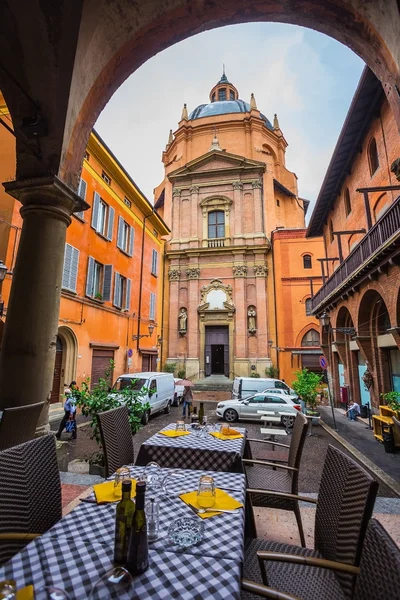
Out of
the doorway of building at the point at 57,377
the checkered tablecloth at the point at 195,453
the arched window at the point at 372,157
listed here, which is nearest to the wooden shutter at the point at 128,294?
the doorway of building at the point at 57,377

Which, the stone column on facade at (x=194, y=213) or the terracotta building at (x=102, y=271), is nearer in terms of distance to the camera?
the terracotta building at (x=102, y=271)

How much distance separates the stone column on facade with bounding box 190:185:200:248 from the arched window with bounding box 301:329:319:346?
417 inches

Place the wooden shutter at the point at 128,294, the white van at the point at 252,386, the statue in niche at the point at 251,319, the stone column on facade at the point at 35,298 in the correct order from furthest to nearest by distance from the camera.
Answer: the statue in niche at the point at 251,319 < the wooden shutter at the point at 128,294 < the white van at the point at 252,386 < the stone column on facade at the point at 35,298

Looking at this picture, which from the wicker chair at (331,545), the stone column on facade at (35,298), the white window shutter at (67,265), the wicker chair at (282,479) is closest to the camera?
the wicker chair at (331,545)

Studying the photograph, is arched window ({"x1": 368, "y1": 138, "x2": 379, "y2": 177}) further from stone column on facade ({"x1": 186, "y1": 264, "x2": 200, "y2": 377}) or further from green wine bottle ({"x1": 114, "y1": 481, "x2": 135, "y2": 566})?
stone column on facade ({"x1": 186, "y1": 264, "x2": 200, "y2": 377})

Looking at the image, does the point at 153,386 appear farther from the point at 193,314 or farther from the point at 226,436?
the point at 193,314

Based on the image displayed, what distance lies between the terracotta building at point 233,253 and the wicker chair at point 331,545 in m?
19.4

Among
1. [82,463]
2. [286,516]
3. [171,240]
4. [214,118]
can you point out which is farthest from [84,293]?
[214,118]

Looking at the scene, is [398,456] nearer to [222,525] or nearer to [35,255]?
[222,525]

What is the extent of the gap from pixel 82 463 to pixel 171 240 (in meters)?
20.6

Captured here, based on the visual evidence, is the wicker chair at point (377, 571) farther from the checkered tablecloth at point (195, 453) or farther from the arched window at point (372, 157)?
the arched window at point (372, 157)

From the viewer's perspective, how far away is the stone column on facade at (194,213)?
2436 cm

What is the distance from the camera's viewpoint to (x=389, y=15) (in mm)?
3080

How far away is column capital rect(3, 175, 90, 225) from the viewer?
11.0ft
